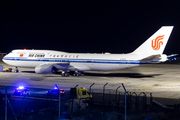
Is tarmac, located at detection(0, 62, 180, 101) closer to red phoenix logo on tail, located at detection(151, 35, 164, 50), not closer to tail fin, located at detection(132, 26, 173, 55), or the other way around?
tail fin, located at detection(132, 26, 173, 55)

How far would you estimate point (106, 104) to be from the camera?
20.9 meters

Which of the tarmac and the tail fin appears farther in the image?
the tail fin

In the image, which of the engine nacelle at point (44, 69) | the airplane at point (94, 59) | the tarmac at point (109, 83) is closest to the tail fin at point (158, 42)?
the airplane at point (94, 59)

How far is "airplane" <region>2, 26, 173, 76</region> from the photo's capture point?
1644 inches

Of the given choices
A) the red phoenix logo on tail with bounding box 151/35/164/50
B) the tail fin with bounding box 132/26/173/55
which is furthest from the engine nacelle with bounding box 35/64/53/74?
the red phoenix logo on tail with bounding box 151/35/164/50

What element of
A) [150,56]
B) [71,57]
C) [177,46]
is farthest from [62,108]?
[177,46]

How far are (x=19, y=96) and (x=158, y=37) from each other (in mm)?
28818

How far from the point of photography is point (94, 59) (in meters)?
45.2

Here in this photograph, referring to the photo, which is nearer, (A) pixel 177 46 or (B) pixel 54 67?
(B) pixel 54 67

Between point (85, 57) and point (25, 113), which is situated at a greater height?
point (85, 57)

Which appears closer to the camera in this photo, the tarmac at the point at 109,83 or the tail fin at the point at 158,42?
the tarmac at the point at 109,83

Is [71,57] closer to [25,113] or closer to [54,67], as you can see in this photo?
[54,67]

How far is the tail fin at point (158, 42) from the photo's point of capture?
4156cm

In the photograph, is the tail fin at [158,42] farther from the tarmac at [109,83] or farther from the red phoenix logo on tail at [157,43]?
the tarmac at [109,83]
